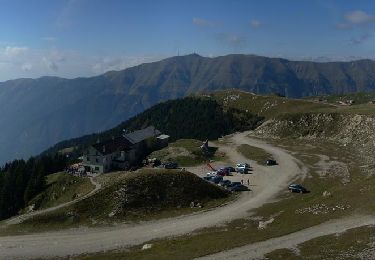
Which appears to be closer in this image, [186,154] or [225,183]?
[225,183]

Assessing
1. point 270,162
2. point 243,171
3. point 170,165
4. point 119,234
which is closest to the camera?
point 119,234

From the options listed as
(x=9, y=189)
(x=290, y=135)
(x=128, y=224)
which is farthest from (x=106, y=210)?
(x=290, y=135)

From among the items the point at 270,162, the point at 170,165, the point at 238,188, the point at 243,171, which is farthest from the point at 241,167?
the point at 170,165

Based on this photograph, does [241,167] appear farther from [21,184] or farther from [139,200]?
[21,184]

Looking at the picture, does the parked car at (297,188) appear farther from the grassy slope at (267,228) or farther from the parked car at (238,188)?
the parked car at (238,188)

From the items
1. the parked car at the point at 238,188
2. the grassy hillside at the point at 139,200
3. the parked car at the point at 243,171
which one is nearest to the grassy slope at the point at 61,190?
the grassy hillside at the point at 139,200

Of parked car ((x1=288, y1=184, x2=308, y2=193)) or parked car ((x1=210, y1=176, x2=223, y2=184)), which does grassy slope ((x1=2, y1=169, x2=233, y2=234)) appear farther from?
parked car ((x1=288, y1=184, x2=308, y2=193))
